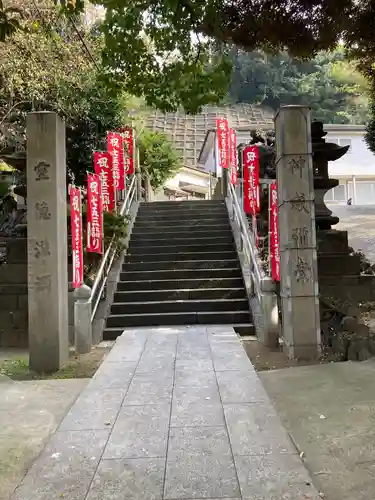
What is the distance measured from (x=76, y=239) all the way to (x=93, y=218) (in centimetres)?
95

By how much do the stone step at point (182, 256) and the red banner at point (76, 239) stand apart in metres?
2.73

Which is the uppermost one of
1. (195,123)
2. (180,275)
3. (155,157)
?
(195,123)

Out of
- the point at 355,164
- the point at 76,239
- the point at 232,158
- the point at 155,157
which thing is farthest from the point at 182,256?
the point at 355,164

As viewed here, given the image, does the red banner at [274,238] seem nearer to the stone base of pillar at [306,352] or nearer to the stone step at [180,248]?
the stone base of pillar at [306,352]

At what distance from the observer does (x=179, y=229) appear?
40.0ft

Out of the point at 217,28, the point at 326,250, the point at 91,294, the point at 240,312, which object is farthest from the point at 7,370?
→ the point at 326,250

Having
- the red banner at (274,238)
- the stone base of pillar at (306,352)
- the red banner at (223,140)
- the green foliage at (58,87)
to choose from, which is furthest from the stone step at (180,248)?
the stone base of pillar at (306,352)

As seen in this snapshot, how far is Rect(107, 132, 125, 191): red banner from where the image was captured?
12430 millimetres

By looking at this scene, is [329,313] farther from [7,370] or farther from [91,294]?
[7,370]

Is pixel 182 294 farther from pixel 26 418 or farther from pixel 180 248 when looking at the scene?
pixel 26 418

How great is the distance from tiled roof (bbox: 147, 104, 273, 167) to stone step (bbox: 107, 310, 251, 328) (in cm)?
2947

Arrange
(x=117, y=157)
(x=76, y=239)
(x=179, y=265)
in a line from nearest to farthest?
(x=76, y=239) → (x=179, y=265) → (x=117, y=157)

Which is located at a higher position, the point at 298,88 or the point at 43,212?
the point at 298,88

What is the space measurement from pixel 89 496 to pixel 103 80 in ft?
17.4
